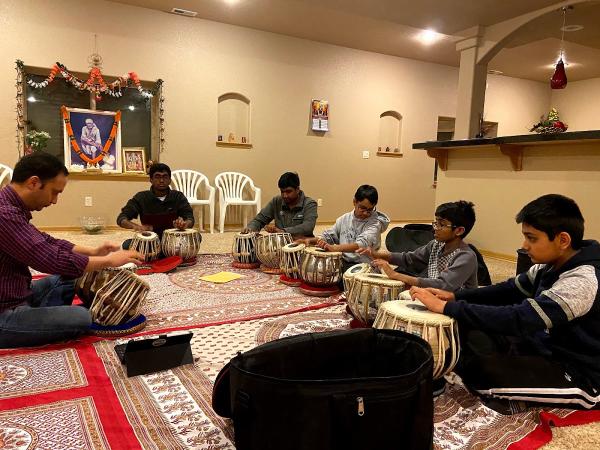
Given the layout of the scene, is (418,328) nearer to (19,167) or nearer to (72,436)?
(72,436)

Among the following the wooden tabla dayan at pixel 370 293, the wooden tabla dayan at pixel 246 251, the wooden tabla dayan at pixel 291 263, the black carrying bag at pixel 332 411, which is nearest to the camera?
the black carrying bag at pixel 332 411

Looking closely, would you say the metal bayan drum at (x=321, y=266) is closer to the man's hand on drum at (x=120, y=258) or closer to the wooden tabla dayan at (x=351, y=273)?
the wooden tabla dayan at (x=351, y=273)

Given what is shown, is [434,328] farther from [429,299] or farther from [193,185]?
[193,185]

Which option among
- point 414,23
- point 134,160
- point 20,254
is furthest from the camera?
point 134,160

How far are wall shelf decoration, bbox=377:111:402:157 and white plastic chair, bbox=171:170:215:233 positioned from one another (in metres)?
3.35

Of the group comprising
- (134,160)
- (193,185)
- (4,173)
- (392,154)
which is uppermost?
(392,154)

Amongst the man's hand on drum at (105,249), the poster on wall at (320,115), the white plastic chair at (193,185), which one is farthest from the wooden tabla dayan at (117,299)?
the poster on wall at (320,115)

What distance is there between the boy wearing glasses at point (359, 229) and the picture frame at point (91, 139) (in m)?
3.97

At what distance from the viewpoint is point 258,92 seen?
281 inches

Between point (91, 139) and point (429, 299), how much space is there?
579cm

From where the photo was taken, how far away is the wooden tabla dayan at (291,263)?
3.55 metres

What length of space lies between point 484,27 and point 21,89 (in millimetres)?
5850

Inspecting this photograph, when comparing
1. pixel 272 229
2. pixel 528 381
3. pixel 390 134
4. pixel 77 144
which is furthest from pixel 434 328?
pixel 390 134

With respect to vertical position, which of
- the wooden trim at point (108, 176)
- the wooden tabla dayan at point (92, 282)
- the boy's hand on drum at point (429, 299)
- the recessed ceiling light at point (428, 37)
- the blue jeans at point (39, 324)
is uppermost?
the recessed ceiling light at point (428, 37)
